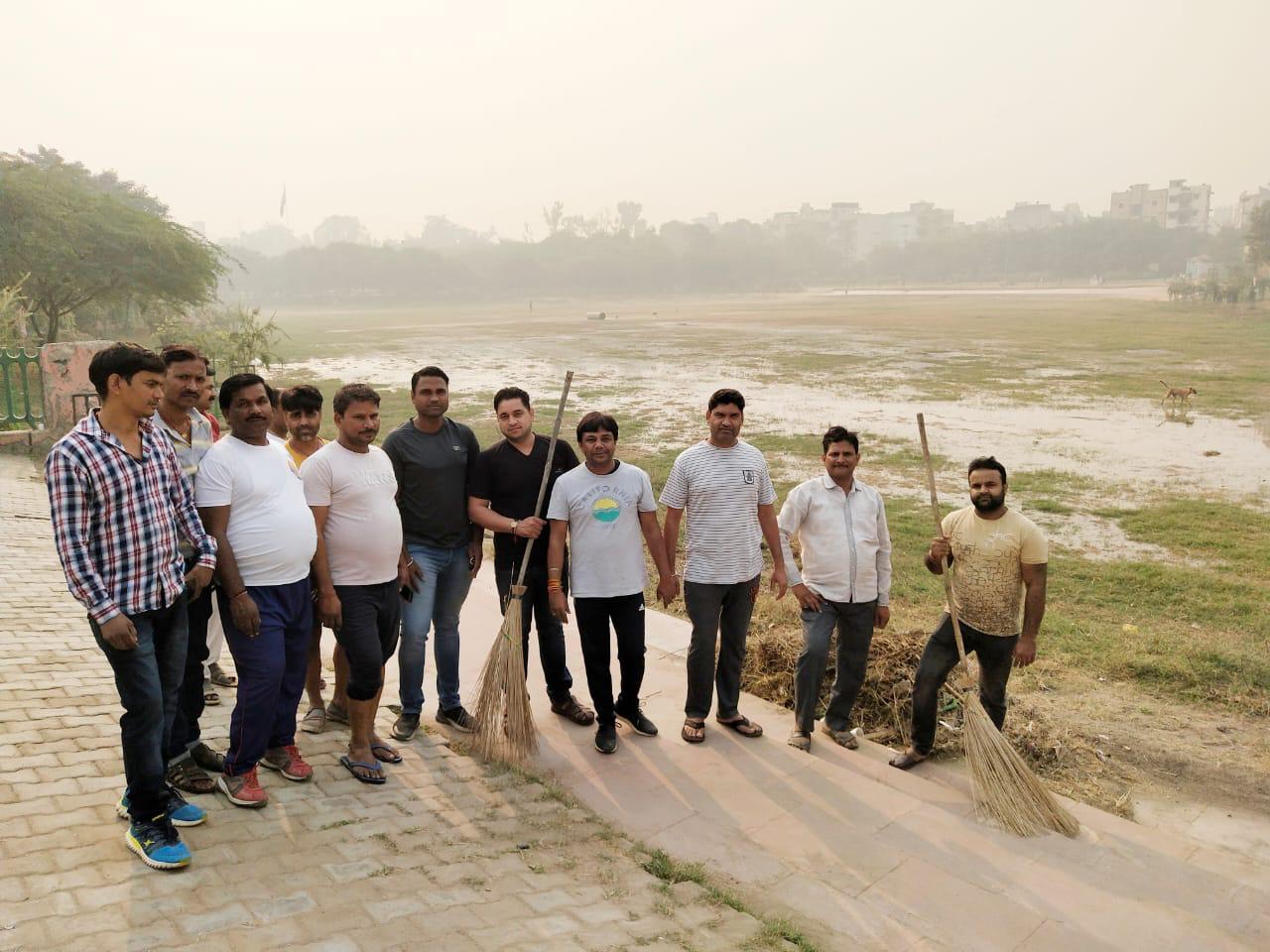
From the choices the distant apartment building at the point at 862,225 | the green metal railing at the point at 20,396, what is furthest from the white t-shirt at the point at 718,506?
the distant apartment building at the point at 862,225

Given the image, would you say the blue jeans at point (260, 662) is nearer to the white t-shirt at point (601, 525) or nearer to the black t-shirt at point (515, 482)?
the black t-shirt at point (515, 482)

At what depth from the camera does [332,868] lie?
3250 millimetres

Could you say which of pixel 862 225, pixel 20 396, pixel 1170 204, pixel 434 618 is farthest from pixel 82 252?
pixel 862 225

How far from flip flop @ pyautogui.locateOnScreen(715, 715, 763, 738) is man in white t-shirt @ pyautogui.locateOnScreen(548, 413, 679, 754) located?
2.14ft

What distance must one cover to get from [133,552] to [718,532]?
2494 millimetres

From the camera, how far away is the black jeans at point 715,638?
4.62m

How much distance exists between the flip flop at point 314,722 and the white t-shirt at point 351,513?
37.8 inches

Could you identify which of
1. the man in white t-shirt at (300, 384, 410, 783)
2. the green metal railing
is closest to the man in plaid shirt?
the man in white t-shirt at (300, 384, 410, 783)

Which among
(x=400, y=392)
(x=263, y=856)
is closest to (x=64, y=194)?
(x=400, y=392)

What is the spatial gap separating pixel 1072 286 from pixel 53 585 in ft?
343

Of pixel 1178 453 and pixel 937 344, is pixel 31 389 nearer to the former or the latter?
pixel 1178 453

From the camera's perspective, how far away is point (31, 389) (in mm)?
13078

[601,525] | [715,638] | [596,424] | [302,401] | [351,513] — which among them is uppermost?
[302,401]

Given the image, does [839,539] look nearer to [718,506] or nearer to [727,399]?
[718,506]
